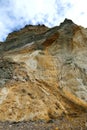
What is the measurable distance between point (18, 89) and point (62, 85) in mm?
3284

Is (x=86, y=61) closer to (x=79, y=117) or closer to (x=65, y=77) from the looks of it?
(x=65, y=77)

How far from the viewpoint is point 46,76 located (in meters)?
23.4

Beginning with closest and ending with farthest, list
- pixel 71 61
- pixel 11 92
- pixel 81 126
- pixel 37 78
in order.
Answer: pixel 81 126, pixel 11 92, pixel 37 78, pixel 71 61

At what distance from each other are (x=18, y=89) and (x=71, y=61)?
16.9 feet

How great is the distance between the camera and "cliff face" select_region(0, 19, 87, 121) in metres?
20.8

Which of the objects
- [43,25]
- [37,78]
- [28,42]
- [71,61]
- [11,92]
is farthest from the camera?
[43,25]

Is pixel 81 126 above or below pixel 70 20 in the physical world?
below

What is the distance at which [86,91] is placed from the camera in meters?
23.5

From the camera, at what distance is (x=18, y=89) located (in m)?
21.4

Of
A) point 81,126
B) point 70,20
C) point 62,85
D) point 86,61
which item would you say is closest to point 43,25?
point 70,20

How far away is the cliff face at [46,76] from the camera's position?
20797mm

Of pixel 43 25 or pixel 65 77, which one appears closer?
pixel 65 77

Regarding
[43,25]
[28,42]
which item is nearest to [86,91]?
[28,42]

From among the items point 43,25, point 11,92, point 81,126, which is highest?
point 43,25
